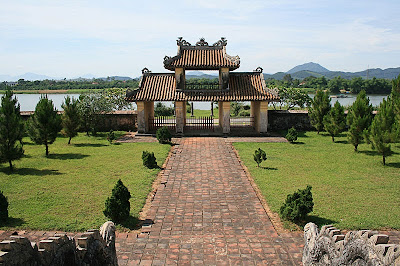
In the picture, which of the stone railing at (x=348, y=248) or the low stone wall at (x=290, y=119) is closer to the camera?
the stone railing at (x=348, y=248)

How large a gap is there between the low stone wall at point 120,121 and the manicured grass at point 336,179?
8.17 metres

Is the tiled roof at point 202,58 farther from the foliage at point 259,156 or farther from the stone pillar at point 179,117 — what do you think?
the foliage at point 259,156

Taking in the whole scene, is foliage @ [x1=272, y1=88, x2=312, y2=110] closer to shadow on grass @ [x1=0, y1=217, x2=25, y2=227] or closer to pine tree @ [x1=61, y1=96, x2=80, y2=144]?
pine tree @ [x1=61, y1=96, x2=80, y2=144]

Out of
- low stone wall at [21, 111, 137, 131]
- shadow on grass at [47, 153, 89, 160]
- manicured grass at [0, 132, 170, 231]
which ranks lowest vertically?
manicured grass at [0, 132, 170, 231]

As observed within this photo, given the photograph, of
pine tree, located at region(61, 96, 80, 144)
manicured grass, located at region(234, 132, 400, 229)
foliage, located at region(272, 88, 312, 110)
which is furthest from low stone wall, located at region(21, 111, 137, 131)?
foliage, located at region(272, 88, 312, 110)

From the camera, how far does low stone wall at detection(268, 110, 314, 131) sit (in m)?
22.1

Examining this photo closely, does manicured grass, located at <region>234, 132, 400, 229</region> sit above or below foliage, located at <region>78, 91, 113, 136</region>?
below

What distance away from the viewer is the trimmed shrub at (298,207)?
7824mm

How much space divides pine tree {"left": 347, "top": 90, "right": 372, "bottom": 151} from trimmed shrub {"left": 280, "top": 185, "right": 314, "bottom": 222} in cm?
872

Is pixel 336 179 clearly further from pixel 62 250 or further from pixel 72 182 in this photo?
pixel 62 250

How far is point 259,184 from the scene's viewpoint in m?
10.8

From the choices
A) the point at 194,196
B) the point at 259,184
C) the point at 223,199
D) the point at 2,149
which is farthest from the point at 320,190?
the point at 2,149

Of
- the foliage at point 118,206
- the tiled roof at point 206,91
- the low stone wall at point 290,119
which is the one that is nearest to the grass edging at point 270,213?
the foliage at point 118,206

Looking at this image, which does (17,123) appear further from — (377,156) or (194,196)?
(377,156)
